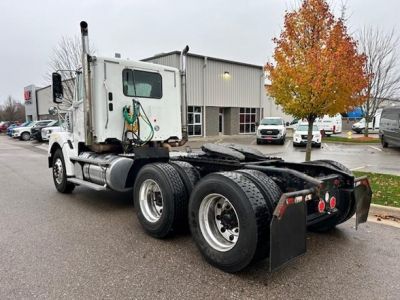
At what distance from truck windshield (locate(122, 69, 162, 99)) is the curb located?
15.4ft

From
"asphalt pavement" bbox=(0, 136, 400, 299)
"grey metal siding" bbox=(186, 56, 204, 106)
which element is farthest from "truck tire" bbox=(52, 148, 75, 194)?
"grey metal siding" bbox=(186, 56, 204, 106)

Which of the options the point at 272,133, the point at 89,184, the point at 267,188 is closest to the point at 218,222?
the point at 267,188

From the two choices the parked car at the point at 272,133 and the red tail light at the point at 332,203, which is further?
the parked car at the point at 272,133

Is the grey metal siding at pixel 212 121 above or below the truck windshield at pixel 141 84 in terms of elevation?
below

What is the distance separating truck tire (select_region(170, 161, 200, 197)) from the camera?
4.44 metres

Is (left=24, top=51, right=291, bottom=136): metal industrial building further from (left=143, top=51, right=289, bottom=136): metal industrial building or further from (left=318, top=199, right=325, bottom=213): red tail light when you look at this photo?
(left=318, top=199, right=325, bottom=213): red tail light

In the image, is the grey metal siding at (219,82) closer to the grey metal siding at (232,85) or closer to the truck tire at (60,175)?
the grey metal siding at (232,85)

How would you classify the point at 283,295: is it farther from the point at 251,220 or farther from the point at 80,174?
the point at 80,174

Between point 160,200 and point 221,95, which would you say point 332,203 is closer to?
point 160,200

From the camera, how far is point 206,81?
27.8 metres

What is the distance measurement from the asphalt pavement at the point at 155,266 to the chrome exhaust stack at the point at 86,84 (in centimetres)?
167

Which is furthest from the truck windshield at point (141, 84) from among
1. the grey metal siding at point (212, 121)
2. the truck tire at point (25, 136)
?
the truck tire at point (25, 136)

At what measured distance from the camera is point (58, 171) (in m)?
7.46

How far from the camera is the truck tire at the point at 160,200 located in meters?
4.29
